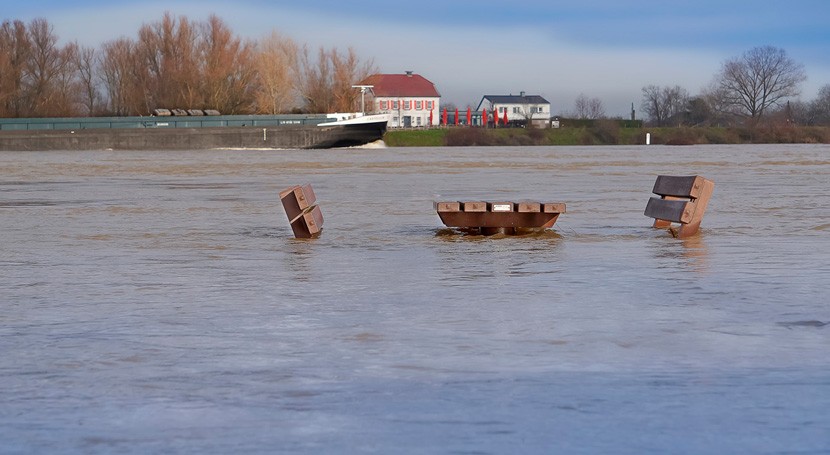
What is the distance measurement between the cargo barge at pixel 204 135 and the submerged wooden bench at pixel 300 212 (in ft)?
187

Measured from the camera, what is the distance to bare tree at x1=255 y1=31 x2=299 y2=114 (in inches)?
3199

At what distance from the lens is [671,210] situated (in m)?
12.0

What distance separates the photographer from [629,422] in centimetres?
424

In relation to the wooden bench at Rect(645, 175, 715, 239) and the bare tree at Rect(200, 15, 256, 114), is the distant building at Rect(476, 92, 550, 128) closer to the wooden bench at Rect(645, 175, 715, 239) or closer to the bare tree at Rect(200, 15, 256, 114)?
the bare tree at Rect(200, 15, 256, 114)

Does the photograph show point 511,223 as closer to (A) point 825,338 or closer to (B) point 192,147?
(A) point 825,338

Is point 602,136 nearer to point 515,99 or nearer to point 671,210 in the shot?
point 515,99

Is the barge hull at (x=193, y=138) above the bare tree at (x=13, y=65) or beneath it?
beneath

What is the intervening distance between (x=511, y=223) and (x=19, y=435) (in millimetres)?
8071

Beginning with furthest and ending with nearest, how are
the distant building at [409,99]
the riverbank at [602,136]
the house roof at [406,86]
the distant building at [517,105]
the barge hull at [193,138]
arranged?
the distant building at [517,105], the house roof at [406,86], the distant building at [409,99], the riverbank at [602,136], the barge hull at [193,138]

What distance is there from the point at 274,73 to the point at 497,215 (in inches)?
2827

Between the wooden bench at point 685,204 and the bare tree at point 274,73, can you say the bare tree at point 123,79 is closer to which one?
the bare tree at point 274,73

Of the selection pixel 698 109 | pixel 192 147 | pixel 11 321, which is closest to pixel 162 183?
pixel 11 321

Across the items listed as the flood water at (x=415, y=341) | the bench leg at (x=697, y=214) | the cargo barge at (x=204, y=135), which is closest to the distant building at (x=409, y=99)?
the cargo barge at (x=204, y=135)

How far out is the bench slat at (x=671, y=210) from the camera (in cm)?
1161
